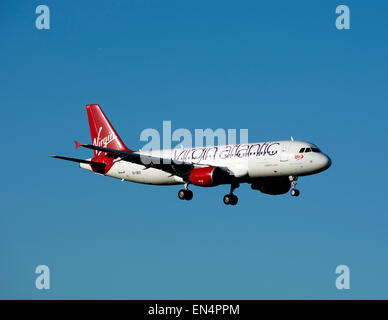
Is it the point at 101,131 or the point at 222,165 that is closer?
the point at 222,165

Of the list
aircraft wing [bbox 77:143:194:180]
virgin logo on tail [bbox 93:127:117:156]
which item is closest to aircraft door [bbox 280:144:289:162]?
aircraft wing [bbox 77:143:194:180]

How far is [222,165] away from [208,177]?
10.2 feet

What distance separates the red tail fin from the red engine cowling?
1712 cm

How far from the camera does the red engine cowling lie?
79.2 m

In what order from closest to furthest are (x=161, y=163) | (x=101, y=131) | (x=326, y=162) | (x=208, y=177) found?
(x=326, y=162) < (x=208, y=177) < (x=161, y=163) < (x=101, y=131)

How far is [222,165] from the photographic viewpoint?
8169cm

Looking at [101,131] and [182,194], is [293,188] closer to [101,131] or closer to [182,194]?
[182,194]

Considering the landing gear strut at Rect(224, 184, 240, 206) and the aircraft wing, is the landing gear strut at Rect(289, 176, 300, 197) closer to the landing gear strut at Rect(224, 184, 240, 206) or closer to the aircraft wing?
the landing gear strut at Rect(224, 184, 240, 206)

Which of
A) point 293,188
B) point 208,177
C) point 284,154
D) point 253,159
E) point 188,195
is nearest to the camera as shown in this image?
point 284,154

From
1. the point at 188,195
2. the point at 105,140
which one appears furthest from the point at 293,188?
the point at 105,140

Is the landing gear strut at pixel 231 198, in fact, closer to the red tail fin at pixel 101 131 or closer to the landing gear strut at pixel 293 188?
the landing gear strut at pixel 293 188
